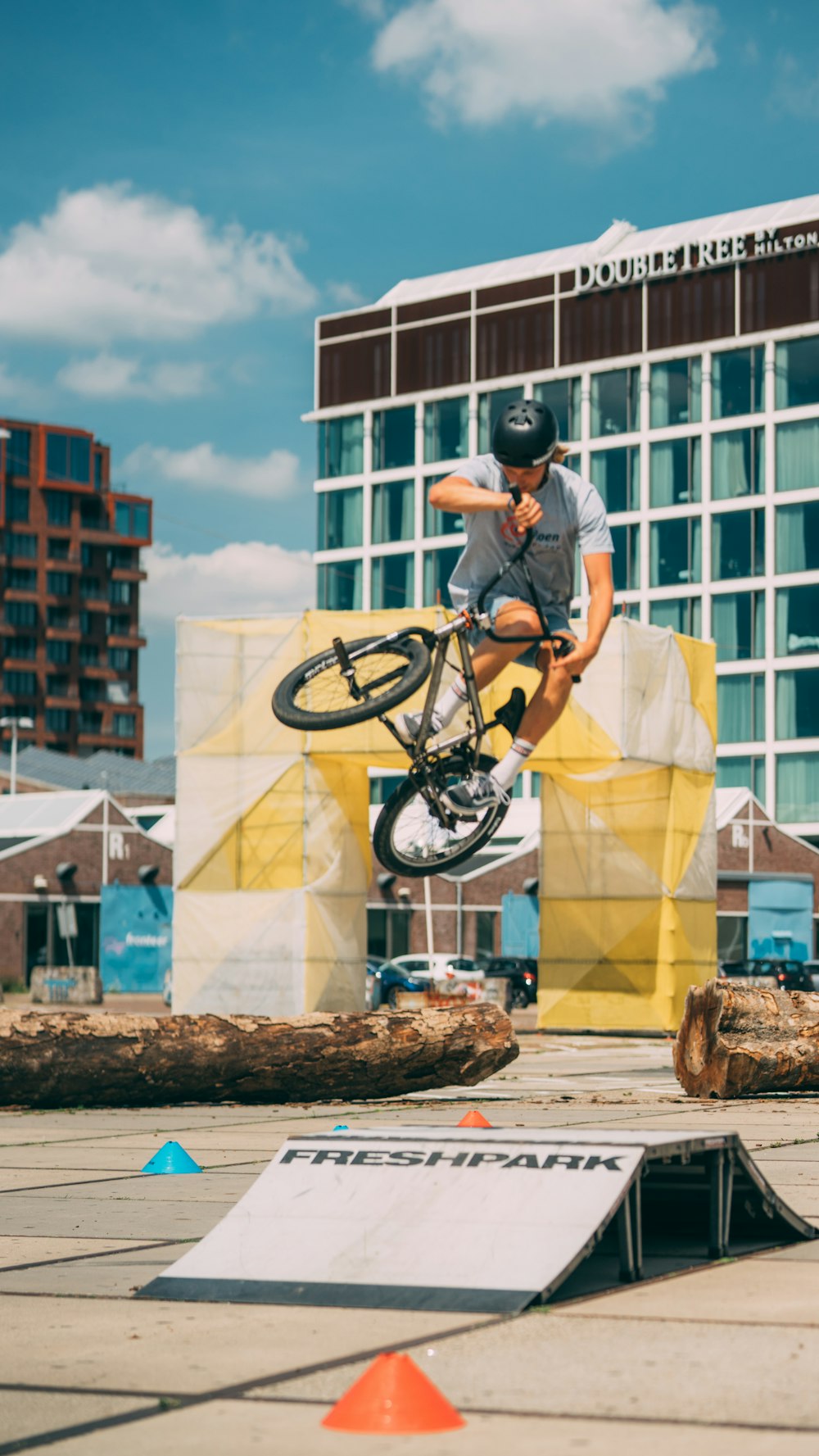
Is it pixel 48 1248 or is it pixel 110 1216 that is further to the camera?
pixel 110 1216

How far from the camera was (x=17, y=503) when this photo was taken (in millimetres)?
157875

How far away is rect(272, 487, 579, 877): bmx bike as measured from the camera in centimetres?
1510

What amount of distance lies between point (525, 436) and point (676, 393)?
232ft

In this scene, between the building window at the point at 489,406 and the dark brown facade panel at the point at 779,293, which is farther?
the building window at the point at 489,406

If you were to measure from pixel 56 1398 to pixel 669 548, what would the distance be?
79.2m

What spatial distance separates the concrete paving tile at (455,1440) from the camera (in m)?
4.88

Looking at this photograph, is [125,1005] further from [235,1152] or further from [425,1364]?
[425,1364]

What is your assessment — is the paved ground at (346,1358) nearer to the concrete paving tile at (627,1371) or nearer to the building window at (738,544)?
the concrete paving tile at (627,1371)

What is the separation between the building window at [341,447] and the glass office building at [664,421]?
8.6 inches

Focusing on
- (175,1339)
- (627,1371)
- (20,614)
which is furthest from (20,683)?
(627,1371)

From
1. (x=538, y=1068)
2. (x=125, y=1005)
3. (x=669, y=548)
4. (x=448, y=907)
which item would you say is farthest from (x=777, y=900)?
(x=538, y=1068)

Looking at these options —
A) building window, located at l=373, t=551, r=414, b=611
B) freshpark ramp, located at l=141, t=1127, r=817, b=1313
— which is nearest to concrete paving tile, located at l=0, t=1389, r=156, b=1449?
freshpark ramp, located at l=141, t=1127, r=817, b=1313

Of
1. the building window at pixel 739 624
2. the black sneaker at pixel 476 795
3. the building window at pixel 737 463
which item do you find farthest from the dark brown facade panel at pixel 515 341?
the black sneaker at pixel 476 795

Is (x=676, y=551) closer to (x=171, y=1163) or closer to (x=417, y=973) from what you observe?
(x=417, y=973)
